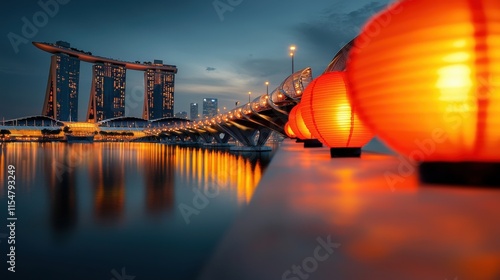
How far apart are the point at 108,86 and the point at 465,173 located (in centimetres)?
12335

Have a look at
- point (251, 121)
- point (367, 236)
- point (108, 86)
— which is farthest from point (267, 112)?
point (108, 86)

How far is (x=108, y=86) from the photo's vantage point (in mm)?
114125

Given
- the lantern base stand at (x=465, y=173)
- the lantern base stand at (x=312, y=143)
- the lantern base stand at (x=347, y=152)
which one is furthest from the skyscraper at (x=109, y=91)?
the lantern base stand at (x=465, y=173)

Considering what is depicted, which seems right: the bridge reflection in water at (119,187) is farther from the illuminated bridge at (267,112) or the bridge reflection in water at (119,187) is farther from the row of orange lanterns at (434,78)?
the row of orange lanterns at (434,78)

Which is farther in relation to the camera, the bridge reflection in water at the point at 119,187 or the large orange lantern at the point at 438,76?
the bridge reflection in water at the point at 119,187

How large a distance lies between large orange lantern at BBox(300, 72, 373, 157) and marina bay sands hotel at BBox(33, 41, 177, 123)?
93949mm

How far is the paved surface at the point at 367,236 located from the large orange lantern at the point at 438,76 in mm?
426

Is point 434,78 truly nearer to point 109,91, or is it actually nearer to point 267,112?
point 267,112

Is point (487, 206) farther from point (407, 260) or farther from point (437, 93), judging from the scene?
point (407, 260)

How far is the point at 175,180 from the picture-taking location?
41.8 ft

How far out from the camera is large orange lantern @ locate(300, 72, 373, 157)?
4988 millimetres

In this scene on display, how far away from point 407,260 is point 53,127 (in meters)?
92.8

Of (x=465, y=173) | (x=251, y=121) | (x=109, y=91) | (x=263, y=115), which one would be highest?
(x=109, y=91)

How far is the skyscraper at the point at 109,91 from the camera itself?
110062 millimetres
